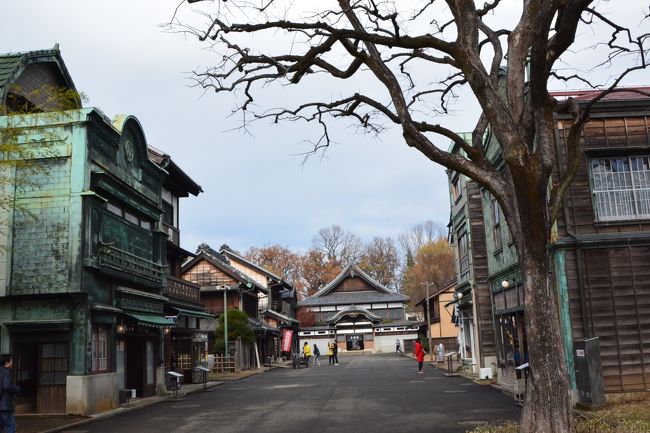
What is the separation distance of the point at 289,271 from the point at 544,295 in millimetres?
74985

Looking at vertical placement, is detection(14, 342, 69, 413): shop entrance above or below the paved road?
above

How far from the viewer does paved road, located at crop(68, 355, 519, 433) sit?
1320cm

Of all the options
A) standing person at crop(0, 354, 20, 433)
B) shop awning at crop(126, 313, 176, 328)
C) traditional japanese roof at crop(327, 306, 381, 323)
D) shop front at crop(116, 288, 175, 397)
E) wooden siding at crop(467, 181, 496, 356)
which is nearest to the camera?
standing person at crop(0, 354, 20, 433)

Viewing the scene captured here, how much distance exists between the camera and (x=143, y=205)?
21.8m

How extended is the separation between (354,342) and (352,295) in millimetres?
6043

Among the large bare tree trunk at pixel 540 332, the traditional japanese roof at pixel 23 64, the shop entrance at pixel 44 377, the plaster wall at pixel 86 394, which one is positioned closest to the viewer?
the large bare tree trunk at pixel 540 332

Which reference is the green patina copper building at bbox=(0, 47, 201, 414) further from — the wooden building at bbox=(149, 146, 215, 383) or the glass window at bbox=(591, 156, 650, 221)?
the glass window at bbox=(591, 156, 650, 221)

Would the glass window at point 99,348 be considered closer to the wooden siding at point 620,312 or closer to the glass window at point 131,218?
the glass window at point 131,218

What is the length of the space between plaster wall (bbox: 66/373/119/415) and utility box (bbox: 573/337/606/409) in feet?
41.2

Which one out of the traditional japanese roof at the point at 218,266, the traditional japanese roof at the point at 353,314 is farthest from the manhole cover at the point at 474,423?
the traditional japanese roof at the point at 353,314

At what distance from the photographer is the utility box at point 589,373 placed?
13820mm

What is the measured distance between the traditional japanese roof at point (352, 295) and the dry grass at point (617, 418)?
58375 mm

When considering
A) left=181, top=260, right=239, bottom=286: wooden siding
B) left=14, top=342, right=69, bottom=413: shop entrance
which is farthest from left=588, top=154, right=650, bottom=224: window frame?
left=181, top=260, right=239, bottom=286: wooden siding

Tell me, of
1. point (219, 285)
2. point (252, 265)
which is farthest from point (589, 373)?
point (252, 265)
